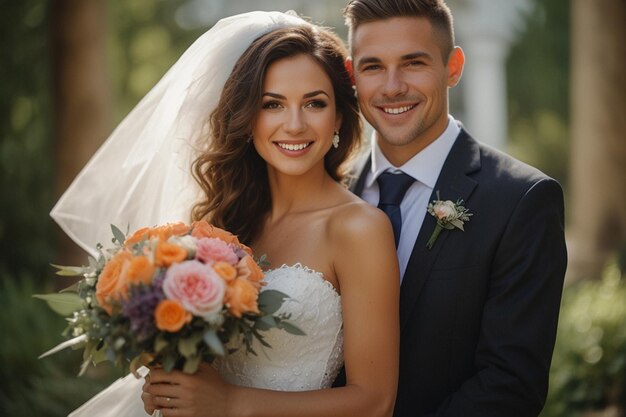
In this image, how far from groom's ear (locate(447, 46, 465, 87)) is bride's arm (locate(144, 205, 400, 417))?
1.05 m

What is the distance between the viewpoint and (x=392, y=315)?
3301 mm

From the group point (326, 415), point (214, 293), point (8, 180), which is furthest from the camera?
point (8, 180)

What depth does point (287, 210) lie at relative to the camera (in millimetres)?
3875

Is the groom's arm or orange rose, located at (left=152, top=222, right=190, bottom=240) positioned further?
the groom's arm

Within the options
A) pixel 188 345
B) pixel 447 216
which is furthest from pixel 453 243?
pixel 188 345

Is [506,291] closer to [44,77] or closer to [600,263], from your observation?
[600,263]

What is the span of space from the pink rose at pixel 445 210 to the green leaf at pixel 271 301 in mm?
993

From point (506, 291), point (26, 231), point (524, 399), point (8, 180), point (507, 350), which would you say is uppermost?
point (506, 291)

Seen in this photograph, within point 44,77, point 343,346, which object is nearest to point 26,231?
point 44,77

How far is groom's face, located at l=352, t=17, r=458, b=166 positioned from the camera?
3.86 m

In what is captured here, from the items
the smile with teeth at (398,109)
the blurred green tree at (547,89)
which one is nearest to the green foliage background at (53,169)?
the blurred green tree at (547,89)

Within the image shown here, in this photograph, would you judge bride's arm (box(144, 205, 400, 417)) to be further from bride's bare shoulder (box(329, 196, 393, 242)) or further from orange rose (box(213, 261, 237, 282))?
orange rose (box(213, 261, 237, 282))

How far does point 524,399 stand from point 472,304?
47cm

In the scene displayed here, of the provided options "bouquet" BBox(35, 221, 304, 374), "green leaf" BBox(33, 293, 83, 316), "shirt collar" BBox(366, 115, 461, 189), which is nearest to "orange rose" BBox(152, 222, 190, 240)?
"bouquet" BBox(35, 221, 304, 374)
